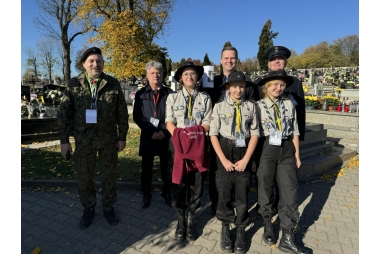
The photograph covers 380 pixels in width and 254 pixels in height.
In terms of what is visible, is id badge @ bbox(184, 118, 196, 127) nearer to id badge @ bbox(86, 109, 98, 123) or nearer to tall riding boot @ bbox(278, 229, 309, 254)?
id badge @ bbox(86, 109, 98, 123)

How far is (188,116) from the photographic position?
9.98 feet

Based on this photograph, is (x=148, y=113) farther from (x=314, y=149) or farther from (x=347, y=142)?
(x=347, y=142)

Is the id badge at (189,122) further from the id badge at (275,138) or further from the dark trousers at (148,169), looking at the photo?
the dark trousers at (148,169)

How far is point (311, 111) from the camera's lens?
922 centimetres

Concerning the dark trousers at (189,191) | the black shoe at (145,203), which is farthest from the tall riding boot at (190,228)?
the black shoe at (145,203)

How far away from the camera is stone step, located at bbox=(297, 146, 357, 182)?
5473mm

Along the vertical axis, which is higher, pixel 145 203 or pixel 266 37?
pixel 266 37

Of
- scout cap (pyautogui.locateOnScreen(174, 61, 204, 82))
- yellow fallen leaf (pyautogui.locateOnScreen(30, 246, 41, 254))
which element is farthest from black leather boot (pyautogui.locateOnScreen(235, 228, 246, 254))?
yellow fallen leaf (pyautogui.locateOnScreen(30, 246, 41, 254))

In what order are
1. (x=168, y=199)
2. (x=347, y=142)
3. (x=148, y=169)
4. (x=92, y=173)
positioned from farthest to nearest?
1. (x=347, y=142)
2. (x=168, y=199)
3. (x=148, y=169)
4. (x=92, y=173)

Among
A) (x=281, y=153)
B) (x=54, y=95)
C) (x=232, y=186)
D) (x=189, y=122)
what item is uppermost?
(x=54, y=95)

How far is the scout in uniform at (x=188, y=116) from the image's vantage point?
303 cm

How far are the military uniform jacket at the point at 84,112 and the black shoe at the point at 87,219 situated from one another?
995 mm

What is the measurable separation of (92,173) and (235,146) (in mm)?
1998

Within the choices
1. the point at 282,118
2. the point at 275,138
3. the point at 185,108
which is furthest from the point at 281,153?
the point at 185,108
